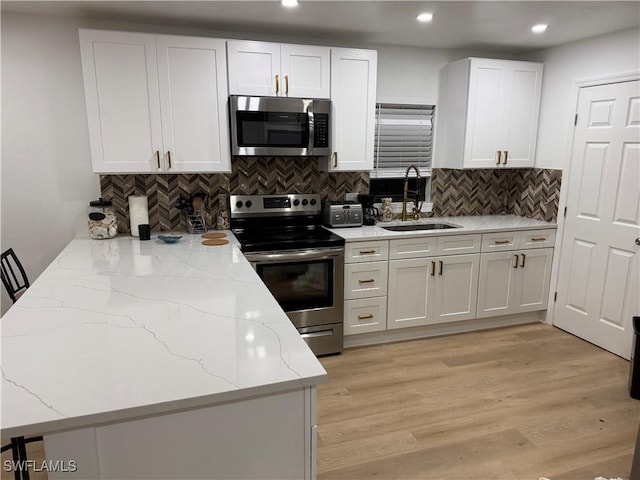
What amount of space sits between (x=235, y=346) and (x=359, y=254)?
198cm

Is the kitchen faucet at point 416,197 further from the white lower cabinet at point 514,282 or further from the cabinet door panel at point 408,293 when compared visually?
the white lower cabinet at point 514,282

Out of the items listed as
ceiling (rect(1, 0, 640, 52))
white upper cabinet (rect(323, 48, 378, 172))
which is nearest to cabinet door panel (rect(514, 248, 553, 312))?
white upper cabinet (rect(323, 48, 378, 172))

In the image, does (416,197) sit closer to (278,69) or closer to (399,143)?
(399,143)

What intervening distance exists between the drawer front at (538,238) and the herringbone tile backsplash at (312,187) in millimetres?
179

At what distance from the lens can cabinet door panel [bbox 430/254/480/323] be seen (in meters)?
3.53

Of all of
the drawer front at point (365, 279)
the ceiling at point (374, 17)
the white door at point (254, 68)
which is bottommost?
the drawer front at point (365, 279)

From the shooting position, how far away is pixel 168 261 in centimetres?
245

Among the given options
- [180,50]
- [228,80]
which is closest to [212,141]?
[228,80]

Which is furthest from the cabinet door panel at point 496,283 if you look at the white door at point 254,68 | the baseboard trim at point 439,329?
the white door at point 254,68

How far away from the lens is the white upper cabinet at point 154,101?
2.77 m

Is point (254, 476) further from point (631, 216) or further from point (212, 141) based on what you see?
point (631, 216)

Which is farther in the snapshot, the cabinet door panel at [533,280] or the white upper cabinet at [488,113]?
the cabinet door panel at [533,280]

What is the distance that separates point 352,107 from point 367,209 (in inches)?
34.6

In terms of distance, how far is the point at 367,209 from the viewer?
371 cm
